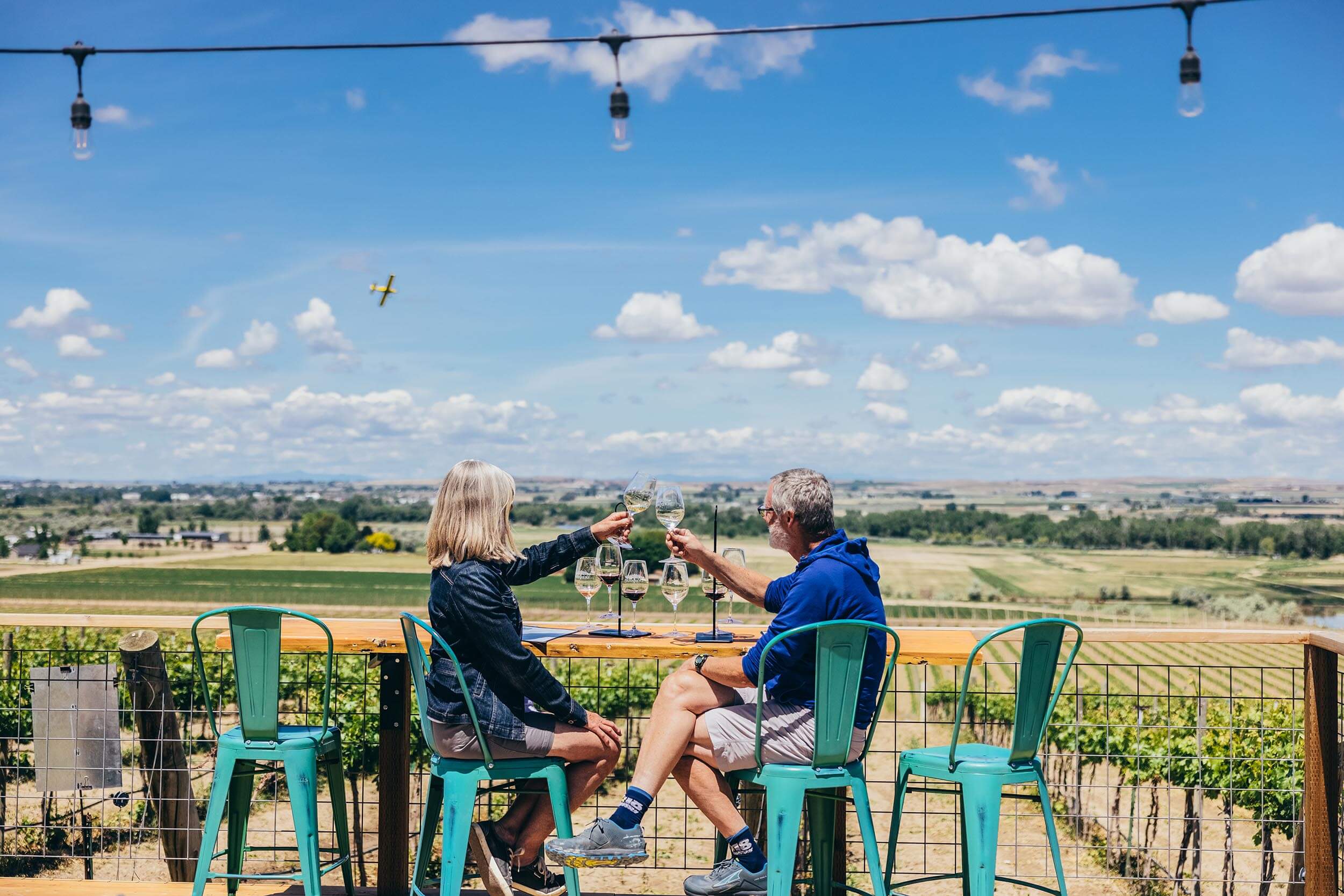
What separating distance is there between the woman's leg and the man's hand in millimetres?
585

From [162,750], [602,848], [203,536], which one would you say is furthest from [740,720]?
[203,536]

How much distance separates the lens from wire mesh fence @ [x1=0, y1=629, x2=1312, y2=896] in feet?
14.5

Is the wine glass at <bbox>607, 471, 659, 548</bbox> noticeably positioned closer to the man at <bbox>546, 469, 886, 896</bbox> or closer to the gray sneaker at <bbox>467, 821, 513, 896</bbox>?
the man at <bbox>546, 469, 886, 896</bbox>

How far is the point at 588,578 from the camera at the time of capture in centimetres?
360

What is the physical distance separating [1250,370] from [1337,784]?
562ft

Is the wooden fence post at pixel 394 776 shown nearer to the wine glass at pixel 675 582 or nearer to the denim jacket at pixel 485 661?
the denim jacket at pixel 485 661

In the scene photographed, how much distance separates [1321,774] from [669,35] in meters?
3.28

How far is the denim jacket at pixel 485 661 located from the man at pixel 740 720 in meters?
0.27

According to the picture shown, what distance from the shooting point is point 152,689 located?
454cm

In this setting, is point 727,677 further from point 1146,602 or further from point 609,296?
point 609,296

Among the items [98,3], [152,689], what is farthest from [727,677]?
[98,3]

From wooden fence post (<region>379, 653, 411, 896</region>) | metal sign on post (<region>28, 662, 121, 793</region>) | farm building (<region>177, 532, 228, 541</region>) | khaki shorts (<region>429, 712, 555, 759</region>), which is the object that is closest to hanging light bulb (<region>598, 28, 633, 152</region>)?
wooden fence post (<region>379, 653, 411, 896</region>)

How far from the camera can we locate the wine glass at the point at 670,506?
3648 millimetres

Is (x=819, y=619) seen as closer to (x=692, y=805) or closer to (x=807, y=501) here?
(x=807, y=501)
